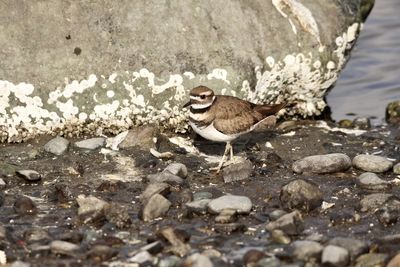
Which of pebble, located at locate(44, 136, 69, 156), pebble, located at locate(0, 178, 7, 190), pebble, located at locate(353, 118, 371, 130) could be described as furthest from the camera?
pebble, located at locate(353, 118, 371, 130)

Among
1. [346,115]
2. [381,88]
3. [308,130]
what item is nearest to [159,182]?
[308,130]

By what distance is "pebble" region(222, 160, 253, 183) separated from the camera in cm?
821

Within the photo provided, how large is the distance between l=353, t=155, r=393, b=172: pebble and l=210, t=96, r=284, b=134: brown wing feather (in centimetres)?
103

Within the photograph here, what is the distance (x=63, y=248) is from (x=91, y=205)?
742 mm

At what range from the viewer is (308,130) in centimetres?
983

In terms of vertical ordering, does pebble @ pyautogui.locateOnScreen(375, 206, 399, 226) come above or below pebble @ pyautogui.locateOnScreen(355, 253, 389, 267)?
below

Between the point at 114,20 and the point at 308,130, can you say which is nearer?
the point at 114,20

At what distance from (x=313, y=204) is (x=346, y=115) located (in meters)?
3.81

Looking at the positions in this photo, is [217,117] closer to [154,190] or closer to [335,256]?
[154,190]

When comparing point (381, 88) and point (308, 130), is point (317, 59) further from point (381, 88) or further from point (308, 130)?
point (381, 88)

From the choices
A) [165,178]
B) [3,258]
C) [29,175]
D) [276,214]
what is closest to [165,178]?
[165,178]

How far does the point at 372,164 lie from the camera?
8.40 metres

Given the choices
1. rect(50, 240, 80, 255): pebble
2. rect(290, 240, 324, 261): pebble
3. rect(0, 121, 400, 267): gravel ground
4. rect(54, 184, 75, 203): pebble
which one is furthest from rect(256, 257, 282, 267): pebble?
rect(54, 184, 75, 203): pebble

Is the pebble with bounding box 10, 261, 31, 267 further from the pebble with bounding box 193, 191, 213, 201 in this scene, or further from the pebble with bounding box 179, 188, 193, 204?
the pebble with bounding box 193, 191, 213, 201
